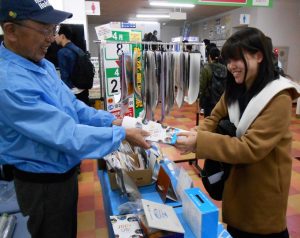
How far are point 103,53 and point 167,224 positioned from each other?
1.85m

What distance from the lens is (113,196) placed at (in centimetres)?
165

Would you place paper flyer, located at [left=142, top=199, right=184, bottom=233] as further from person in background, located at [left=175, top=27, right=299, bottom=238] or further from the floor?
the floor

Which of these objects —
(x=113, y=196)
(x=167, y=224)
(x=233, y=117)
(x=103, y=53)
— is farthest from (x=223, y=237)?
(x=103, y=53)

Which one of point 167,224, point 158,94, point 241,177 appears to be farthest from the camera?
point 158,94

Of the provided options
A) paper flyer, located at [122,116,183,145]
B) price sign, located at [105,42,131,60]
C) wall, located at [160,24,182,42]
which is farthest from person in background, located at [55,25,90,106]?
wall, located at [160,24,182,42]

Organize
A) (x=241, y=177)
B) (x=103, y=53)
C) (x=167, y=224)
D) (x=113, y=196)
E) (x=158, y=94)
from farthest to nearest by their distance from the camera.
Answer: (x=103, y=53) < (x=158, y=94) < (x=113, y=196) < (x=241, y=177) < (x=167, y=224)

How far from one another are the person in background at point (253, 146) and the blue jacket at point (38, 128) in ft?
1.58

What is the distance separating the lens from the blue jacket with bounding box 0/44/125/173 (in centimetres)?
102

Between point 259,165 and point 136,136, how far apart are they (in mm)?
598

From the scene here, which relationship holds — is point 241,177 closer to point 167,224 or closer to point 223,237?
point 223,237

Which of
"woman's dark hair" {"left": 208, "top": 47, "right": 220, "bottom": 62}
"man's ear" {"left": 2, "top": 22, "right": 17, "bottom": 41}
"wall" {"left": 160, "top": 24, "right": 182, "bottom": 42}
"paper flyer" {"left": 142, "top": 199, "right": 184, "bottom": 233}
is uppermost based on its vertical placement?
"wall" {"left": 160, "top": 24, "right": 182, "bottom": 42}

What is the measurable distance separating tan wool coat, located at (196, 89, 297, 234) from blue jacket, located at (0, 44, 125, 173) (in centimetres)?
49

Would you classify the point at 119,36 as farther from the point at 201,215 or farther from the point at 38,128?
the point at 201,215

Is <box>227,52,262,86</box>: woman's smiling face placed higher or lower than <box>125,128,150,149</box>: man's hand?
higher
